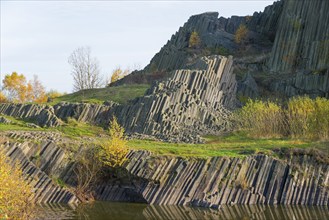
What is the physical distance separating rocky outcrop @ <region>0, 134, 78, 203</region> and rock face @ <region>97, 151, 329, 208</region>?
98.9 inches

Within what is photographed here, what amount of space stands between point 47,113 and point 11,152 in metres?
15.3

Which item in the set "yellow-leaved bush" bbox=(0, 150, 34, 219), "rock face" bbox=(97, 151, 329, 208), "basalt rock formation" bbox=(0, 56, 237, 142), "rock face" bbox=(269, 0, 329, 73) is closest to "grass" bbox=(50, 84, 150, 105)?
"basalt rock formation" bbox=(0, 56, 237, 142)

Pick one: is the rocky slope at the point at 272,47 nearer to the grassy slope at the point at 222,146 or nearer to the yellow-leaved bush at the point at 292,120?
the yellow-leaved bush at the point at 292,120

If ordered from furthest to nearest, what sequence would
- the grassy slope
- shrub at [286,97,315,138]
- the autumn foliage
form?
the autumn foliage
shrub at [286,97,315,138]
the grassy slope

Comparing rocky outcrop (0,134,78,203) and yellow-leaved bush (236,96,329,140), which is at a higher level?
yellow-leaved bush (236,96,329,140)

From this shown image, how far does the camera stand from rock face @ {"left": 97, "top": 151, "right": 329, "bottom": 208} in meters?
27.5

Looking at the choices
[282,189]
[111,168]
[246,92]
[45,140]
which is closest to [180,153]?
[111,168]

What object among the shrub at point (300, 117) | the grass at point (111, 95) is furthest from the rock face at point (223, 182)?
the grass at point (111, 95)

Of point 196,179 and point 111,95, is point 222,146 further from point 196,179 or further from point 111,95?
point 111,95

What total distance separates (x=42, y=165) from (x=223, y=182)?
1080 centimetres

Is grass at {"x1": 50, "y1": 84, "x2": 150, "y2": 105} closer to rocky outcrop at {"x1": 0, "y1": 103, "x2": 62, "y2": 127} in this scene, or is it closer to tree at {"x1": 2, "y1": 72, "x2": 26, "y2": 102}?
rocky outcrop at {"x1": 0, "y1": 103, "x2": 62, "y2": 127}

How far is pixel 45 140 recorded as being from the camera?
103 feet

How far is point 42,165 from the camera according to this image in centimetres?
2981

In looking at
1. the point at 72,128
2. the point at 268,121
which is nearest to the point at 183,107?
the point at 268,121
